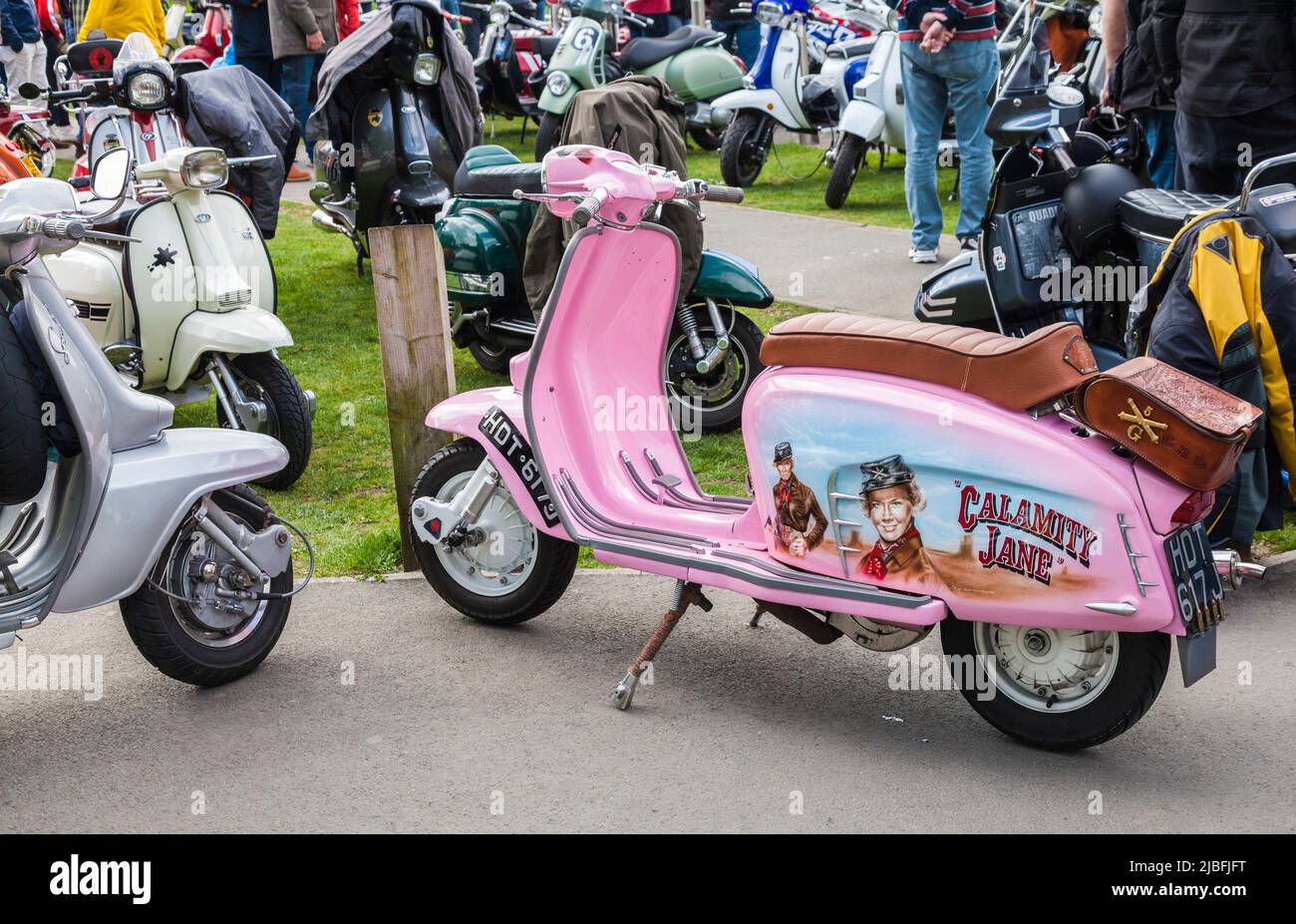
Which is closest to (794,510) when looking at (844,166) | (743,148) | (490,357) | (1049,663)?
(1049,663)

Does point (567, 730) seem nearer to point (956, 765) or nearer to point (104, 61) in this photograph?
point (956, 765)

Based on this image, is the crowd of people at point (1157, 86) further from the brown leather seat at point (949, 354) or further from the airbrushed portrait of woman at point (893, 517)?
the airbrushed portrait of woman at point (893, 517)

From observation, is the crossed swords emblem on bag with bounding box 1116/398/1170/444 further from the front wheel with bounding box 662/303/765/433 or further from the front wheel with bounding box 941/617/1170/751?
the front wheel with bounding box 662/303/765/433

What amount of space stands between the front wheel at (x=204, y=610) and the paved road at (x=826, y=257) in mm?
4063

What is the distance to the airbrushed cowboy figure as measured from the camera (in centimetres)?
348

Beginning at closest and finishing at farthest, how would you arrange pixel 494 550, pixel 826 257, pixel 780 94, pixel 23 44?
1. pixel 494 550
2. pixel 826 257
3. pixel 780 94
4. pixel 23 44

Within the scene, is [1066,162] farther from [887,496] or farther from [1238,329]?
[887,496]

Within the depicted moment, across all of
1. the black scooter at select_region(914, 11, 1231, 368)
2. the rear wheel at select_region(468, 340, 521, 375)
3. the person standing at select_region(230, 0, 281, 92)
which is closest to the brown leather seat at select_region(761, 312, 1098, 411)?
the black scooter at select_region(914, 11, 1231, 368)

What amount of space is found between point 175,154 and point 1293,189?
3.74 metres

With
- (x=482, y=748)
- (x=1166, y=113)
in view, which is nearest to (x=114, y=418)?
(x=482, y=748)

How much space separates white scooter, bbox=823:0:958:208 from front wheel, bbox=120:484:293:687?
7006 millimetres

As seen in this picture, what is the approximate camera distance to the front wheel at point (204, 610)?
372cm

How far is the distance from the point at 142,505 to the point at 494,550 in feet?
3.44

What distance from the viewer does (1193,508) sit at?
3150 mm
